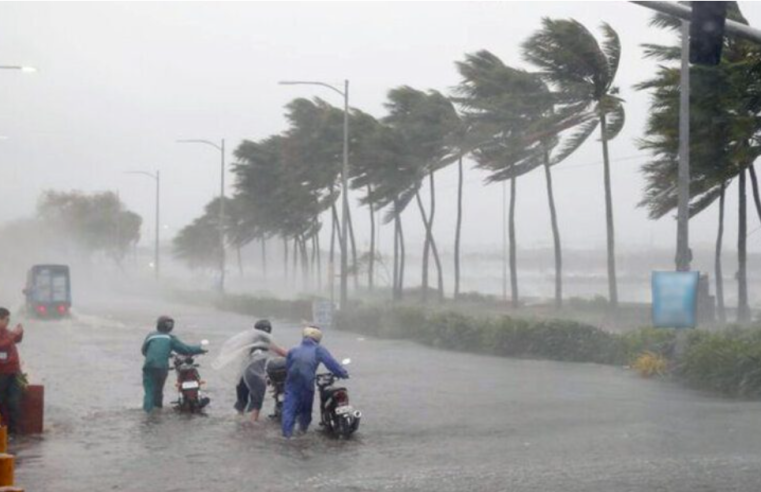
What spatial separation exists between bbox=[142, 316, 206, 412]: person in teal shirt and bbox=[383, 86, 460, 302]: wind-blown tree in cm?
3241

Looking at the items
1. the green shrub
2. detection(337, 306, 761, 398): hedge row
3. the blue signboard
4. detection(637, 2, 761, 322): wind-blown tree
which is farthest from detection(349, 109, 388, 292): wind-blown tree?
Result: the blue signboard

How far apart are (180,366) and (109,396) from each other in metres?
3.81

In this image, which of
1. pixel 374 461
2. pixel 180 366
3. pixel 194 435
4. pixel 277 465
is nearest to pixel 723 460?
pixel 374 461

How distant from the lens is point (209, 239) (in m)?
117

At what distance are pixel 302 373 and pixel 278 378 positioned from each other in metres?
1.51

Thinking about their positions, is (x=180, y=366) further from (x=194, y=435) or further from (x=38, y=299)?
(x=38, y=299)

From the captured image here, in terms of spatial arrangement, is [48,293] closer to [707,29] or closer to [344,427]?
[344,427]

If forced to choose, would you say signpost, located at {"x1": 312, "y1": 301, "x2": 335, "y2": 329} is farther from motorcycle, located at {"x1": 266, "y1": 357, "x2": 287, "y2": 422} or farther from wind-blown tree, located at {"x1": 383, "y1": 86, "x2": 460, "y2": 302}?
motorcycle, located at {"x1": 266, "y1": 357, "x2": 287, "y2": 422}

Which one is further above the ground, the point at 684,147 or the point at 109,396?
the point at 684,147

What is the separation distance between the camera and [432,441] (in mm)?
16281

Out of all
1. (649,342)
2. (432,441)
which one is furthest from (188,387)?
(649,342)

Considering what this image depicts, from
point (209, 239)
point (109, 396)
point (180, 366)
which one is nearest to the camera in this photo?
point (180, 366)

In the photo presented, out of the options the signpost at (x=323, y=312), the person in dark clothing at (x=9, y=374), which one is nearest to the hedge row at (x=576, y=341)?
the signpost at (x=323, y=312)

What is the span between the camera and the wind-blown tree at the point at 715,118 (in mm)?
29594
